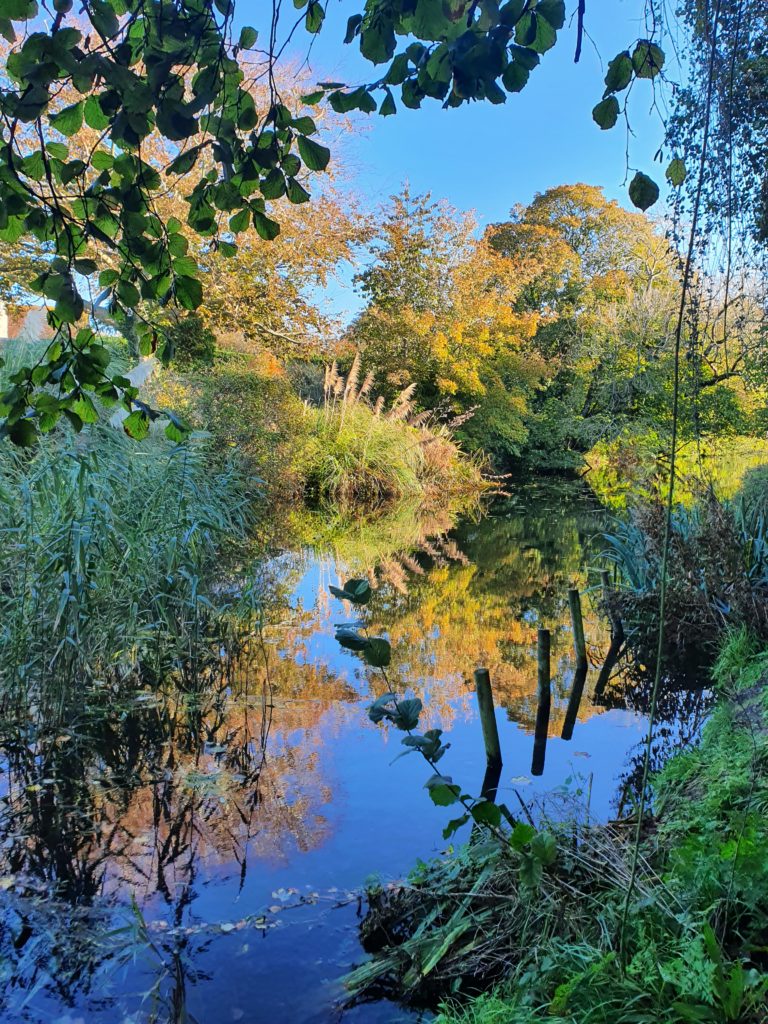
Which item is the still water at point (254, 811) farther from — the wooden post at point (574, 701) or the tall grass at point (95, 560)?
the tall grass at point (95, 560)

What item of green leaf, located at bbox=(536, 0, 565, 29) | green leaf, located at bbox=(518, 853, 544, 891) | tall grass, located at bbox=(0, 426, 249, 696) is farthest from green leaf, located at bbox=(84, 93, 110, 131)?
tall grass, located at bbox=(0, 426, 249, 696)

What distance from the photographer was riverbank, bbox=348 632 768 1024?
167cm

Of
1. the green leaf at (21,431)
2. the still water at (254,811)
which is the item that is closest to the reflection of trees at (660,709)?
the still water at (254,811)

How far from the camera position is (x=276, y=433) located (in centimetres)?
1205

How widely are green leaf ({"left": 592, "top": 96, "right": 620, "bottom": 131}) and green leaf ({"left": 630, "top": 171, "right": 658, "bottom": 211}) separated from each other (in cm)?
9

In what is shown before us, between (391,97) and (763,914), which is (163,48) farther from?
(763,914)

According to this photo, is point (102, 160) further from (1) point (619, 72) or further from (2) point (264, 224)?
(1) point (619, 72)

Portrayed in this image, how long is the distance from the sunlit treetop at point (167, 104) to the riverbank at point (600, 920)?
154 centimetres

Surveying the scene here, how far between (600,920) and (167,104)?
6.81 ft

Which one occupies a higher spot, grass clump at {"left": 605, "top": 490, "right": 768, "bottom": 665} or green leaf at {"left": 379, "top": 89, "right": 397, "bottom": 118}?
grass clump at {"left": 605, "top": 490, "right": 768, "bottom": 665}

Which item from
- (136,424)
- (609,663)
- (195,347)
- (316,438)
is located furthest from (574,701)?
(195,347)

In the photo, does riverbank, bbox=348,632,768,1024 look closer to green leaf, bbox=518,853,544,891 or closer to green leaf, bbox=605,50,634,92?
green leaf, bbox=518,853,544,891

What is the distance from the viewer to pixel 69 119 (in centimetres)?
114

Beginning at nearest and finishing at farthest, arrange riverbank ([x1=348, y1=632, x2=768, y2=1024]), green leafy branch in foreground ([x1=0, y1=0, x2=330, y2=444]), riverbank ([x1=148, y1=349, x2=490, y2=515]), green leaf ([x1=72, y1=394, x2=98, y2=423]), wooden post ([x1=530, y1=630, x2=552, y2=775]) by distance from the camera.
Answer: green leafy branch in foreground ([x1=0, y1=0, x2=330, y2=444]) < green leaf ([x1=72, y1=394, x2=98, y2=423]) < riverbank ([x1=348, y1=632, x2=768, y2=1024]) < wooden post ([x1=530, y1=630, x2=552, y2=775]) < riverbank ([x1=148, y1=349, x2=490, y2=515])
